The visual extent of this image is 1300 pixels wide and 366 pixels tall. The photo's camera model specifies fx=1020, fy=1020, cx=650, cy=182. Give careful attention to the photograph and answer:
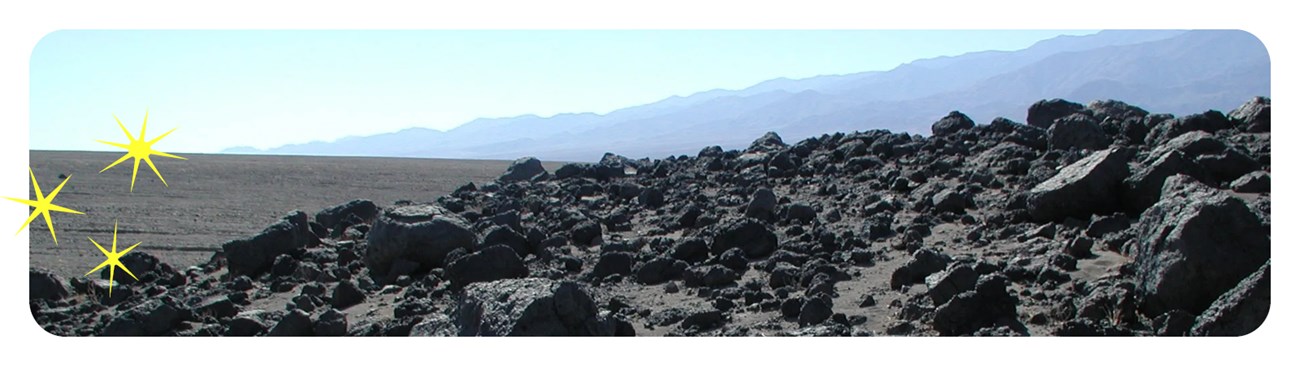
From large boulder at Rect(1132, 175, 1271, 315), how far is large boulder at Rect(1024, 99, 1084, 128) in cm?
1058

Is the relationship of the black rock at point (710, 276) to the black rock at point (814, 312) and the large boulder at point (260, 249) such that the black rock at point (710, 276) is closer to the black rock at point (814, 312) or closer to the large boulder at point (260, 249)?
the black rock at point (814, 312)

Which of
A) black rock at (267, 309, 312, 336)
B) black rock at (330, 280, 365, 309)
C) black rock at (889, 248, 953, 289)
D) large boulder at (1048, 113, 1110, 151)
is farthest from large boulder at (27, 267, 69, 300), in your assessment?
large boulder at (1048, 113, 1110, 151)

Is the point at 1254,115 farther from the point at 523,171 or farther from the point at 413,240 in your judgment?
the point at 523,171

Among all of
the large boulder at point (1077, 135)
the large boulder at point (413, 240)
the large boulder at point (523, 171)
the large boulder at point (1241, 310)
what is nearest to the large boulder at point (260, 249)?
the large boulder at point (413, 240)

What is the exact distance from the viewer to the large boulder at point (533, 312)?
5750mm

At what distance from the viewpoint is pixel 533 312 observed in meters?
5.75

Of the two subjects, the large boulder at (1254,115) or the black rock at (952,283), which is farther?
the large boulder at (1254,115)

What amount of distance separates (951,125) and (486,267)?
11087 mm

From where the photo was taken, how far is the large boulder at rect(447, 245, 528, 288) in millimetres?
8492

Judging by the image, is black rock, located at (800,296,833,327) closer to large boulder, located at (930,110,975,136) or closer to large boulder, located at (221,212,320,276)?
large boulder, located at (221,212,320,276)

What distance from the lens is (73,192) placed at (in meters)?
18.7

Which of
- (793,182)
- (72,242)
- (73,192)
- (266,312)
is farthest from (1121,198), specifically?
(73,192)

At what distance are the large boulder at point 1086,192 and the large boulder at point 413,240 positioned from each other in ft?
17.4

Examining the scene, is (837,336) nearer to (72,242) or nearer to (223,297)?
(223,297)
